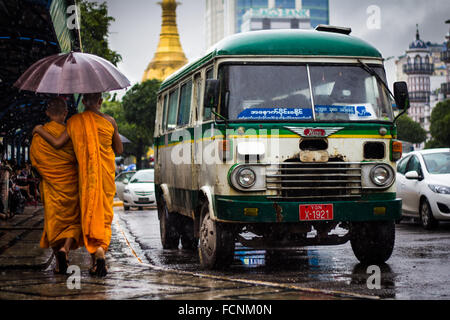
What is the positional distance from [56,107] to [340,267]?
388cm

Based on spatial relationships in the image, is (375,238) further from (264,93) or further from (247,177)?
(264,93)

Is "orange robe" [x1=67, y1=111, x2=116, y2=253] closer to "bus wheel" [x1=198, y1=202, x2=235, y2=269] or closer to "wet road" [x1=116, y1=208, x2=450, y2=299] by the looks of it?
"wet road" [x1=116, y1=208, x2=450, y2=299]

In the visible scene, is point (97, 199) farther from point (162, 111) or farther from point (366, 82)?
point (162, 111)

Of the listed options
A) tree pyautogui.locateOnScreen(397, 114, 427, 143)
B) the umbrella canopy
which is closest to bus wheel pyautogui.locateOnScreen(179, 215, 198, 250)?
the umbrella canopy

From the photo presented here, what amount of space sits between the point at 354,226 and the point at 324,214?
787mm

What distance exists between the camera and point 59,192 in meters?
8.73

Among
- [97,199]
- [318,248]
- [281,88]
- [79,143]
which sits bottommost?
[318,248]

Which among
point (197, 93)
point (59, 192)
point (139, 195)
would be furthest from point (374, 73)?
point (139, 195)

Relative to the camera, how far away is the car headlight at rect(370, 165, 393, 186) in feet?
31.8

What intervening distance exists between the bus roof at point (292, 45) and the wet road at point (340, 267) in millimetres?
2540

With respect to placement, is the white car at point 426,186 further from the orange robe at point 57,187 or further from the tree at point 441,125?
the tree at point 441,125
